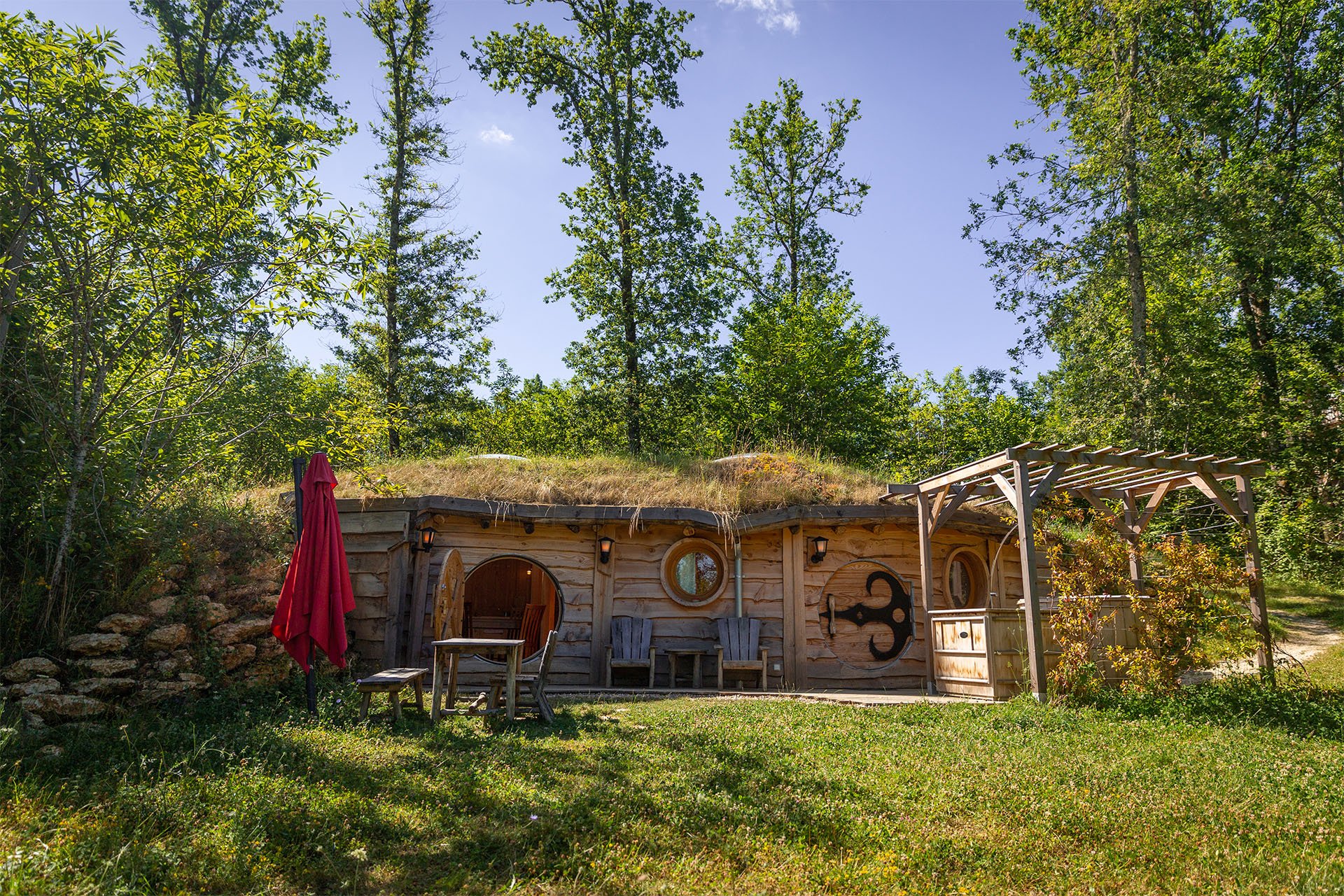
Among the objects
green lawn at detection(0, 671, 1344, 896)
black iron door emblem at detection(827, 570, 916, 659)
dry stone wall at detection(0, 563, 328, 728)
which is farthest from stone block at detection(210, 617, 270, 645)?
black iron door emblem at detection(827, 570, 916, 659)

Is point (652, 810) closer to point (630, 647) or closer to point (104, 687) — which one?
point (104, 687)

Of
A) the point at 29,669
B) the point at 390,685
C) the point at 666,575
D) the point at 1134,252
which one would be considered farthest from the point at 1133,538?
the point at 29,669

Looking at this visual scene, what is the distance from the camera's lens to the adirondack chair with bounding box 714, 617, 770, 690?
948 cm

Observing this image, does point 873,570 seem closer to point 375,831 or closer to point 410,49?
point 375,831

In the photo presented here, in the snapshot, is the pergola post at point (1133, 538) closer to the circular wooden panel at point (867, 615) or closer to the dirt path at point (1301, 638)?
the dirt path at point (1301, 638)

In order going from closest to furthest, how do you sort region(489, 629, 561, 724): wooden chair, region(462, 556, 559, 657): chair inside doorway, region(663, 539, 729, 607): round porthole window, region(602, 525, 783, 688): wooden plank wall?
region(489, 629, 561, 724): wooden chair < region(602, 525, 783, 688): wooden plank wall < region(663, 539, 729, 607): round porthole window < region(462, 556, 559, 657): chair inside doorway

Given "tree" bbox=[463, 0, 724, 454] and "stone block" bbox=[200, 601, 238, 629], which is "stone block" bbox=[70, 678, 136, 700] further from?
"tree" bbox=[463, 0, 724, 454]

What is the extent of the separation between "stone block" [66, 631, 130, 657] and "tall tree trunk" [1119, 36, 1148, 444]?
16.3m

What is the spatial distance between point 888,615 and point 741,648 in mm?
2154

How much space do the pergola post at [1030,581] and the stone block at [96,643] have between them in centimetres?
784

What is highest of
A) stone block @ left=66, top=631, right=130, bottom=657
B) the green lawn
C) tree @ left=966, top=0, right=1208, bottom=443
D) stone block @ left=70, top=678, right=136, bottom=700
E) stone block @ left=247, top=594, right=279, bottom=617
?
tree @ left=966, top=0, right=1208, bottom=443

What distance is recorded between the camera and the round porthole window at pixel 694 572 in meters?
10.2

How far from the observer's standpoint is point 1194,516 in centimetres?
1602

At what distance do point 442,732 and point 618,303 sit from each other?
12.9 metres
